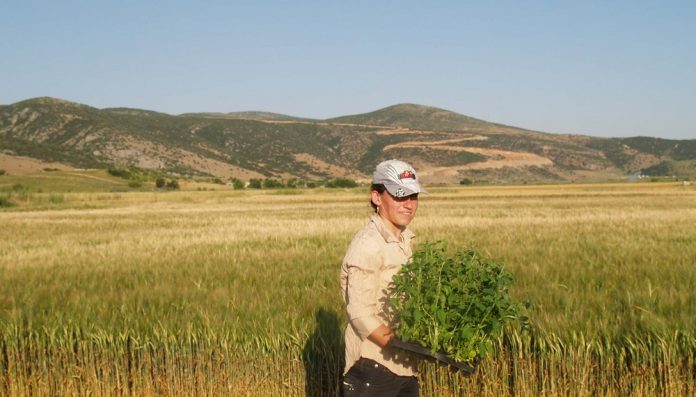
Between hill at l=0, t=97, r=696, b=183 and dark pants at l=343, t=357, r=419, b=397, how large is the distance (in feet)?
366

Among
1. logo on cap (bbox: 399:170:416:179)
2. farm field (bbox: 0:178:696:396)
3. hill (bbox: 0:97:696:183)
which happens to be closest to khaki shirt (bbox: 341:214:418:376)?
logo on cap (bbox: 399:170:416:179)

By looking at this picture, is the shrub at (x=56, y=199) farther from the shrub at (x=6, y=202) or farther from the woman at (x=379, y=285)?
the woman at (x=379, y=285)

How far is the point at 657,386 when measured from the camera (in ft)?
16.3

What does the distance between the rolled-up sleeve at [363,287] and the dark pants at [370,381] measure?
23cm

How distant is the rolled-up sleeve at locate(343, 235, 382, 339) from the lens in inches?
129

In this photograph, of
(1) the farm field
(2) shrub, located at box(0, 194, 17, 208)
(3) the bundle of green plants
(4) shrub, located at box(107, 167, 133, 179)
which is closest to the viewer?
(3) the bundle of green plants

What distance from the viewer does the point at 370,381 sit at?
11.3 ft

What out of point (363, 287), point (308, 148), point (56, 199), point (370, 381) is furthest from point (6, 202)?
point (308, 148)

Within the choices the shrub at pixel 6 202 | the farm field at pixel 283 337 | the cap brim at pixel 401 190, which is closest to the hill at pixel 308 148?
the shrub at pixel 6 202

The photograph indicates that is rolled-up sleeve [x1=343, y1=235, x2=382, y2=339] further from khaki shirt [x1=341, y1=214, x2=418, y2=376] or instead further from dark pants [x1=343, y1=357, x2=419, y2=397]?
dark pants [x1=343, y1=357, x2=419, y2=397]

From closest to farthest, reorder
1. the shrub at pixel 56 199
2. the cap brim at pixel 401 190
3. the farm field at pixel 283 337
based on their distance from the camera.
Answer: the cap brim at pixel 401 190, the farm field at pixel 283 337, the shrub at pixel 56 199

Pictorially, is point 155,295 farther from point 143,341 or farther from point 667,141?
point 667,141

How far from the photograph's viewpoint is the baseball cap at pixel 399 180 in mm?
3438

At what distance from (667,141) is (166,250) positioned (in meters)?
193
